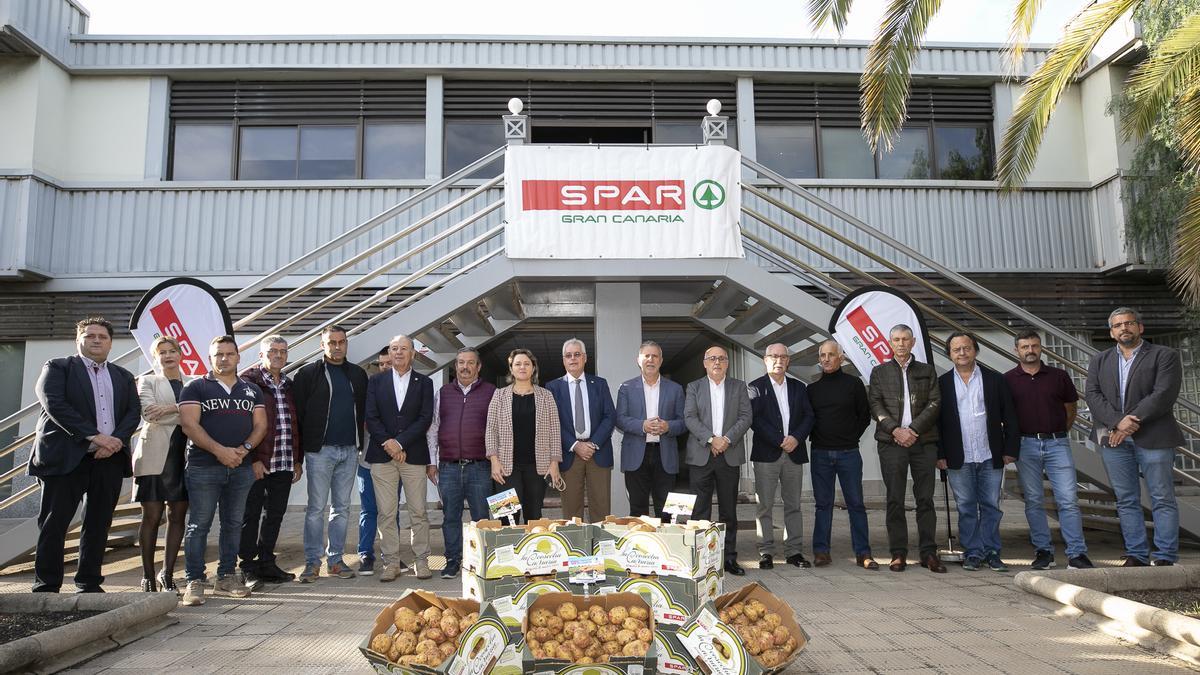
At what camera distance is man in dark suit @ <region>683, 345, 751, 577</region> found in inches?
247

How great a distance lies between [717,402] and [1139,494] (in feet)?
10.6

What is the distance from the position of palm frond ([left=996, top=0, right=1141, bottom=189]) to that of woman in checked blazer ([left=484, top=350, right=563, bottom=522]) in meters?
4.67

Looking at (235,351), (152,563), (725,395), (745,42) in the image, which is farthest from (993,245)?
(152,563)

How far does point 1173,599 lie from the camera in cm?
500

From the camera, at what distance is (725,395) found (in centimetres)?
639

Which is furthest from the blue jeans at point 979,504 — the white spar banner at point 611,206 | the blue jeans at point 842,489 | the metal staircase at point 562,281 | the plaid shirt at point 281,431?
the plaid shirt at point 281,431

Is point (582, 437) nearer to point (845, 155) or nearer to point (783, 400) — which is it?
point (783, 400)

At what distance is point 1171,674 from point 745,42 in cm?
1021

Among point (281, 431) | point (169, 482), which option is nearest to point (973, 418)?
point (281, 431)

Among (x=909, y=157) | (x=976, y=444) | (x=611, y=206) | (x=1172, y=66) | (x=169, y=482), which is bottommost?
(x=169, y=482)

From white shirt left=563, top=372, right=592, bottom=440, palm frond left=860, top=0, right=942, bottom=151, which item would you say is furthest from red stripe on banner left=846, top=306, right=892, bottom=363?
white shirt left=563, top=372, right=592, bottom=440

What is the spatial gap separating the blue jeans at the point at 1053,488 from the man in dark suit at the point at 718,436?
2.24 m

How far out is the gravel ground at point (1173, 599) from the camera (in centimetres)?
472

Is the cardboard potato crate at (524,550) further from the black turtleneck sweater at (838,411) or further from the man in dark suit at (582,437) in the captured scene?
the black turtleneck sweater at (838,411)
